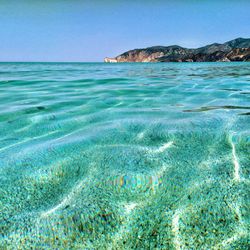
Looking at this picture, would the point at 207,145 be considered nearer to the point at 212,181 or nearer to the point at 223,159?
the point at 223,159

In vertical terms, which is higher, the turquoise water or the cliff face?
the turquoise water

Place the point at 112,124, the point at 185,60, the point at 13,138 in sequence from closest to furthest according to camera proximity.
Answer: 1. the point at 13,138
2. the point at 112,124
3. the point at 185,60

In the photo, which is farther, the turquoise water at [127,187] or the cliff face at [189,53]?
the cliff face at [189,53]

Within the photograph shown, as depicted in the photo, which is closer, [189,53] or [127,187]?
[127,187]

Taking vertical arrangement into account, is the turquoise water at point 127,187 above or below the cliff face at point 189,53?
above

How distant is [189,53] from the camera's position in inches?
4899

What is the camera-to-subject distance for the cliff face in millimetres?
97363

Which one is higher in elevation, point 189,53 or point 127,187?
point 127,187

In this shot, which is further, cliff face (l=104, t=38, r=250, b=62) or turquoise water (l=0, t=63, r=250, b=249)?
cliff face (l=104, t=38, r=250, b=62)

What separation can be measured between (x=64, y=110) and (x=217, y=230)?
290 cm

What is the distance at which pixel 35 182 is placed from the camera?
1.36m

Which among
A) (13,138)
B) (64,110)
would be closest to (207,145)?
(13,138)

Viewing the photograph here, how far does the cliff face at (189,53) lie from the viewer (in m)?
97.4

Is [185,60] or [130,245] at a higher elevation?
[130,245]
